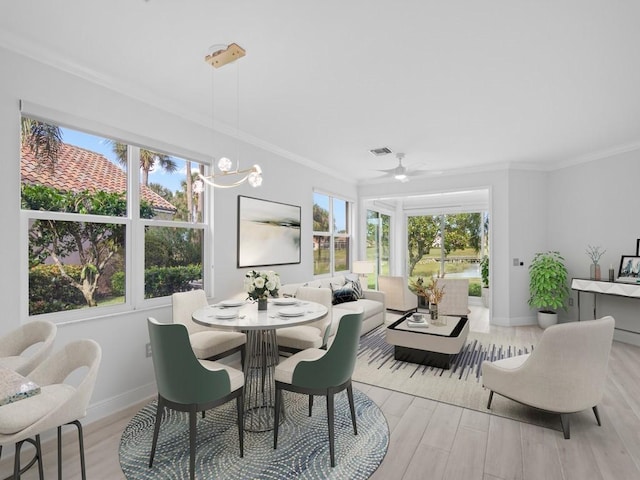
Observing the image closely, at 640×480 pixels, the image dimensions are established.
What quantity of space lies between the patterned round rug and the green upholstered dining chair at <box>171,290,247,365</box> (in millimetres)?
480

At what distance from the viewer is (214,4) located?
1.96 m

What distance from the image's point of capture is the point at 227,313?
2684 millimetres

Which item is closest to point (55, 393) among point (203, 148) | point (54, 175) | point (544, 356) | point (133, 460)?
point (133, 460)

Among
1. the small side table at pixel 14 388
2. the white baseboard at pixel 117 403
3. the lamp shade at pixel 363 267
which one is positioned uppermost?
the lamp shade at pixel 363 267

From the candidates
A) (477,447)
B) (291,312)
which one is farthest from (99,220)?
(477,447)

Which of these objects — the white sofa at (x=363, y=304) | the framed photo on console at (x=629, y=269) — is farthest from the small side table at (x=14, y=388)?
the framed photo on console at (x=629, y=269)

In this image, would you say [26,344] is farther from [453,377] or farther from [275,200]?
[453,377]

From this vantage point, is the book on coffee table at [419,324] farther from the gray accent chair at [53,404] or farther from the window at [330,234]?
the gray accent chair at [53,404]

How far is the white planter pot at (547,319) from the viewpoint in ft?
17.9

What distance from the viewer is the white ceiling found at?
→ 203cm

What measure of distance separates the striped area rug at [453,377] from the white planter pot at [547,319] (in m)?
1.16

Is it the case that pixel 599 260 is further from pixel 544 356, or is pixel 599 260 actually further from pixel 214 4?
pixel 214 4

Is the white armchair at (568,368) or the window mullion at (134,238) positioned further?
the window mullion at (134,238)

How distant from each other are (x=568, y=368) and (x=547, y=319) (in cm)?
364
